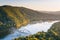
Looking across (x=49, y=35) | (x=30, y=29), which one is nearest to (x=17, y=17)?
(x=30, y=29)

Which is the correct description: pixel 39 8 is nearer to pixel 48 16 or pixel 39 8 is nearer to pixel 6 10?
pixel 48 16

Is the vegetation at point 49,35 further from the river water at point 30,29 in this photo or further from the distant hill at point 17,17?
the distant hill at point 17,17

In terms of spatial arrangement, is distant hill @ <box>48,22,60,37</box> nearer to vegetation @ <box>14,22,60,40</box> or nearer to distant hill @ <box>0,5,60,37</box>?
vegetation @ <box>14,22,60,40</box>

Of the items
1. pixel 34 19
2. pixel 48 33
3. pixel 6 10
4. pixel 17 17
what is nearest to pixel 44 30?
pixel 48 33

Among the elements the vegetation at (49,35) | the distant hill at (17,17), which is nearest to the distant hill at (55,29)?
the vegetation at (49,35)

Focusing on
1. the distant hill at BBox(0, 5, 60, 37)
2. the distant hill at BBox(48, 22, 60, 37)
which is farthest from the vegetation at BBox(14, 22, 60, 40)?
the distant hill at BBox(0, 5, 60, 37)

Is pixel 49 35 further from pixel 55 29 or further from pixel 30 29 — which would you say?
pixel 30 29

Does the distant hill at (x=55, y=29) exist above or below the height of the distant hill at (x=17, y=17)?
below

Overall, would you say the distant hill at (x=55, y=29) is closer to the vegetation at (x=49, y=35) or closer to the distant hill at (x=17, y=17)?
Answer: the vegetation at (x=49, y=35)

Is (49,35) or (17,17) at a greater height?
(17,17)
